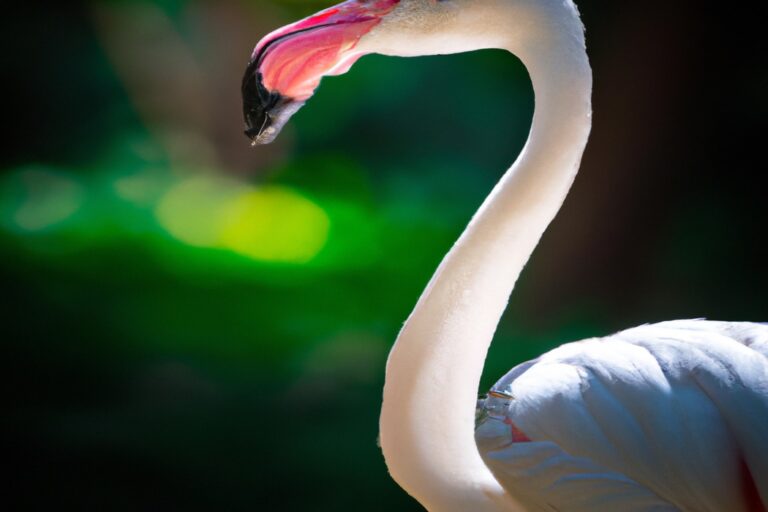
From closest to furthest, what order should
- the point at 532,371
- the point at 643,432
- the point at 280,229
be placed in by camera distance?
1. the point at 643,432
2. the point at 532,371
3. the point at 280,229

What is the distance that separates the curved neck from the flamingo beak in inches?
5.4

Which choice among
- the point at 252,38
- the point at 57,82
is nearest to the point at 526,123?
the point at 252,38

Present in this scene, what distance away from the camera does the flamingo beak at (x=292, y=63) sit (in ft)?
3.45

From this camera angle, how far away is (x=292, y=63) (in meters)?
1.05

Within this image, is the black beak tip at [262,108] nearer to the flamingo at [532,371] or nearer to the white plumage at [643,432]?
the flamingo at [532,371]

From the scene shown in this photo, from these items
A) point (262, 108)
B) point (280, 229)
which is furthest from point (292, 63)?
point (280, 229)

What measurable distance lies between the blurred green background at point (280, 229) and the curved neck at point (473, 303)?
88 centimetres

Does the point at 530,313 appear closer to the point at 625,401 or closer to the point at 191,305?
the point at 191,305

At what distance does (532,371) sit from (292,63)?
442mm

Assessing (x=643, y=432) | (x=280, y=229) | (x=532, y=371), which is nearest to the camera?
(x=643, y=432)

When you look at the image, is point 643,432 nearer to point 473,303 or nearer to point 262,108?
point 473,303

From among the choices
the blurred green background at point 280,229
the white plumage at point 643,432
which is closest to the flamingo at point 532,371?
the white plumage at point 643,432

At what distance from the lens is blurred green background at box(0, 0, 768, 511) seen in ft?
6.96

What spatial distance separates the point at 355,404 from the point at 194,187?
4.11 feet
